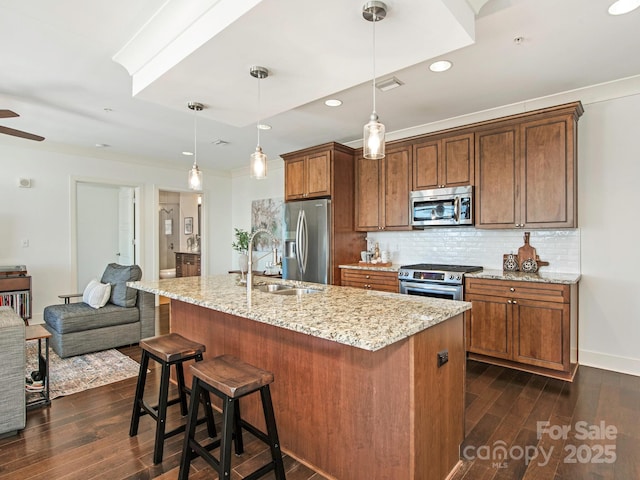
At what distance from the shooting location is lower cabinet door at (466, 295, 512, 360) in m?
3.27

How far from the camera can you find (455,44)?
195 cm

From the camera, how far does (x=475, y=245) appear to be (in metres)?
4.00

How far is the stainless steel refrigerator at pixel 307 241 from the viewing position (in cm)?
442

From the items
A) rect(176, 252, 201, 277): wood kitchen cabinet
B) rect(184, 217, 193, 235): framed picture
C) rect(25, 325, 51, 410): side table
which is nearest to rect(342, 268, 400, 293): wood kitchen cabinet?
rect(25, 325, 51, 410): side table

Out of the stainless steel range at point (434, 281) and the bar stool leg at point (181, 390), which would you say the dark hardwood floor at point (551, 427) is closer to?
the stainless steel range at point (434, 281)

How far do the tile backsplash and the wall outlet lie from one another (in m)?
2.39

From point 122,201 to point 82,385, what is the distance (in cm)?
411

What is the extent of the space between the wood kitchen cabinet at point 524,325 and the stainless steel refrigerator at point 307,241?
5.69 ft

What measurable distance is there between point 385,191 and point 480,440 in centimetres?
290

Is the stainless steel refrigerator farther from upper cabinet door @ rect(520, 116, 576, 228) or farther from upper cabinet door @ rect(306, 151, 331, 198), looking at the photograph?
upper cabinet door @ rect(520, 116, 576, 228)

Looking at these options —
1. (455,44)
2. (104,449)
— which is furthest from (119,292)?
(455,44)

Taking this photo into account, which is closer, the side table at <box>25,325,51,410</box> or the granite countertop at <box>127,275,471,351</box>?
the granite countertop at <box>127,275,471,351</box>

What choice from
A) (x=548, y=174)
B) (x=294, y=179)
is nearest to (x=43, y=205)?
(x=294, y=179)

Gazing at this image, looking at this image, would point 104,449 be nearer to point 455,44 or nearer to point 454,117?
point 455,44
